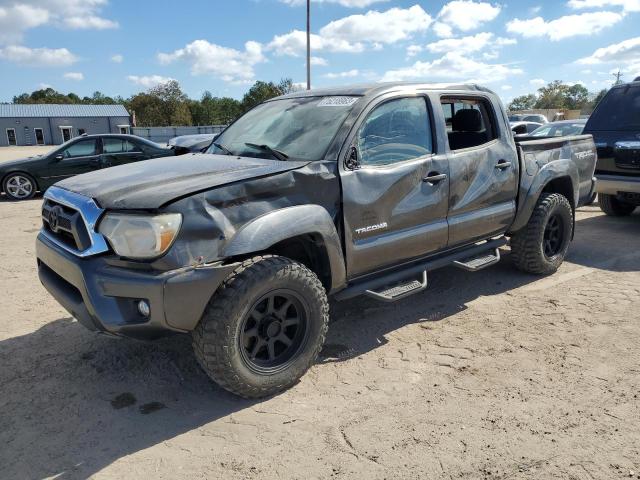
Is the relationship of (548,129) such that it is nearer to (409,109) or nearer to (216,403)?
(409,109)

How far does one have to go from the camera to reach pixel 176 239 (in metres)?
2.67

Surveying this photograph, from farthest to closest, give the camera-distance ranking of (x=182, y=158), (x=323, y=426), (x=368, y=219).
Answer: (x=182, y=158)
(x=368, y=219)
(x=323, y=426)

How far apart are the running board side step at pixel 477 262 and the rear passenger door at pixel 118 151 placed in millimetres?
9026

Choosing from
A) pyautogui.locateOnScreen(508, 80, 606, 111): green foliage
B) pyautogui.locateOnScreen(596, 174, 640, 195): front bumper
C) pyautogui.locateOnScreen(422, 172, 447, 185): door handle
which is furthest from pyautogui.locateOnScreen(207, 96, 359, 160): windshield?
pyautogui.locateOnScreen(508, 80, 606, 111): green foliage

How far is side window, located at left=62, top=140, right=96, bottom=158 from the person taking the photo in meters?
11.1

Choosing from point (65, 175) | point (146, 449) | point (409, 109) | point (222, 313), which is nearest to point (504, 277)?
point (409, 109)

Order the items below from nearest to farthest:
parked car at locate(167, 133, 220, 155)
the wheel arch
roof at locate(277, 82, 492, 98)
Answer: roof at locate(277, 82, 492, 98)
parked car at locate(167, 133, 220, 155)
the wheel arch

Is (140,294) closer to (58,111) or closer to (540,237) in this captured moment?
(540,237)

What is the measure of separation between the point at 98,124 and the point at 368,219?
Result: 68.4m

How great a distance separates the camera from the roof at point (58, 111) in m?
62.3

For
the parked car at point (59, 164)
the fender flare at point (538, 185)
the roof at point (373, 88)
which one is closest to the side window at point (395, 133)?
the roof at point (373, 88)

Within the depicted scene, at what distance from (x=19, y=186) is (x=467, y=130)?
392 inches

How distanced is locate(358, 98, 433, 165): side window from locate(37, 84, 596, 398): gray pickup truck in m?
0.01

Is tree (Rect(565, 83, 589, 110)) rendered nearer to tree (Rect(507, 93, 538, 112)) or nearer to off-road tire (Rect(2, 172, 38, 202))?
tree (Rect(507, 93, 538, 112))
